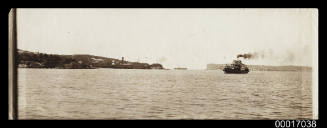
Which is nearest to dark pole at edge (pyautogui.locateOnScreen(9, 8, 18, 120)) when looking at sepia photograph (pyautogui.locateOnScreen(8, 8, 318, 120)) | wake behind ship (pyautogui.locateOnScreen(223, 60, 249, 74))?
sepia photograph (pyautogui.locateOnScreen(8, 8, 318, 120))

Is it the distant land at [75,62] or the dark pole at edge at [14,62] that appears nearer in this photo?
the dark pole at edge at [14,62]

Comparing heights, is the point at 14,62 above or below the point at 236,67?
above

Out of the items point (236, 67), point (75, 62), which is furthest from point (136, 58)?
point (236, 67)

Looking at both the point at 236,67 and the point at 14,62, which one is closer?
the point at 14,62

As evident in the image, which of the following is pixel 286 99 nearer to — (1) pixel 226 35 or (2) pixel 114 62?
(1) pixel 226 35
